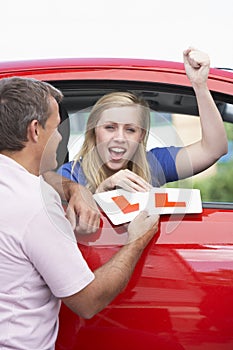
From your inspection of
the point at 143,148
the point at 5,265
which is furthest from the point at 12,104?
the point at 143,148

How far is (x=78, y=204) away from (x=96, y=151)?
31 centimetres

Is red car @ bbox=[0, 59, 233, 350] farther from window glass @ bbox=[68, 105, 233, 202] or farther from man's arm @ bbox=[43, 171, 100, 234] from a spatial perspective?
window glass @ bbox=[68, 105, 233, 202]

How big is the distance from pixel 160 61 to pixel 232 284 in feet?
2.81

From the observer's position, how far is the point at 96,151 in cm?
245

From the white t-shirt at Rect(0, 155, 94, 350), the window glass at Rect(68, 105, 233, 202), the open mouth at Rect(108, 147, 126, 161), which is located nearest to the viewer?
the white t-shirt at Rect(0, 155, 94, 350)

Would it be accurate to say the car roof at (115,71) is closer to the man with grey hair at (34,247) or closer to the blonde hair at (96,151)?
the blonde hair at (96,151)

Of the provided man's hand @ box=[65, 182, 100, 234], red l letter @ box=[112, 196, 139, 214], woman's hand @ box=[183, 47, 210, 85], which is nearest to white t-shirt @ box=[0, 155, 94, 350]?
man's hand @ box=[65, 182, 100, 234]

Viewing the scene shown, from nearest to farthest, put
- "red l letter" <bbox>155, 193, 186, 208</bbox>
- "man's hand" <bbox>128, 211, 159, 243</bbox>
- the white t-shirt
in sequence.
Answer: the white t-shirt
"man's hand" <bbox>128, 211, 159, 243</bbox>
"red l letter" <bbox>155, 193, 186, 208</bbox>

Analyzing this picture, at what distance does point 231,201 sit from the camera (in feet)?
8.27

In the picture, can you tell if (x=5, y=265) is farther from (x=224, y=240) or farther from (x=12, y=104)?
(x=224, y=240)

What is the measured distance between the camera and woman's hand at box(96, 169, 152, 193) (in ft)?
7.51

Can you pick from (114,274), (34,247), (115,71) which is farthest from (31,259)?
(115,71)

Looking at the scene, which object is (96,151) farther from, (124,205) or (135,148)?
(124,205)

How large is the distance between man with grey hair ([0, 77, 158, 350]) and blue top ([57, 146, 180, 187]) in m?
0.34
